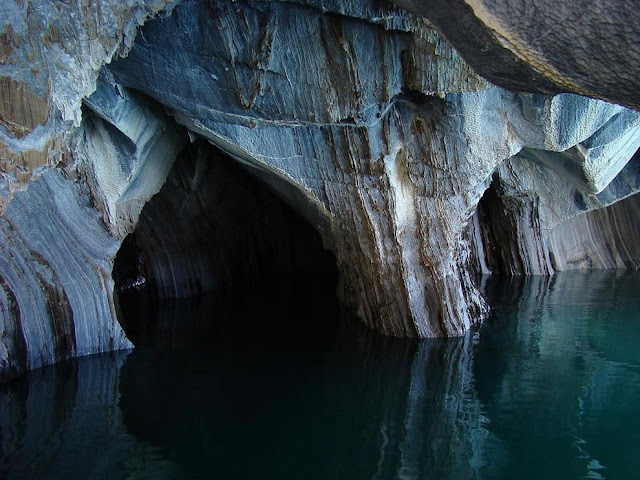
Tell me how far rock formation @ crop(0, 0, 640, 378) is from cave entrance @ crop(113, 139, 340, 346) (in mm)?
1508

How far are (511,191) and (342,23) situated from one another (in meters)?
8.07

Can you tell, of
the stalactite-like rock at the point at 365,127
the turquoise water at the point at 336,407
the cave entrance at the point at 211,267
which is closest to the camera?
the turquoise water at the point at 336,407

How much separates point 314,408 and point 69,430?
88.1 inches

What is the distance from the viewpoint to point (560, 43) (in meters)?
2.93

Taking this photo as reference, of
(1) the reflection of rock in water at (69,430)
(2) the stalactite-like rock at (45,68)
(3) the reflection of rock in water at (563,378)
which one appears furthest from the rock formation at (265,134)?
(3) the reflection of rock in water at (563,378)

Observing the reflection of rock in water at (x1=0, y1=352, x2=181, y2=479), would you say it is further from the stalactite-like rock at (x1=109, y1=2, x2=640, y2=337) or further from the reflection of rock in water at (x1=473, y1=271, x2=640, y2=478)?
the stalactite-like rock at (x1=109, y1=2, x2=640, y2=337)

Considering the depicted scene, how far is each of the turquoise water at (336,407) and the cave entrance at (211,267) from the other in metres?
0.53

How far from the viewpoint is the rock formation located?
5031mm

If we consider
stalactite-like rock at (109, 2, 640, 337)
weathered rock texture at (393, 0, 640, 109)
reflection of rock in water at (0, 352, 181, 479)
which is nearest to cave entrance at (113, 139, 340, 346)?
stalactite-like rock at (109, 2, 640, 337)

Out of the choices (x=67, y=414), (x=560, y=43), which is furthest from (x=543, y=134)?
(x=67, y=414)

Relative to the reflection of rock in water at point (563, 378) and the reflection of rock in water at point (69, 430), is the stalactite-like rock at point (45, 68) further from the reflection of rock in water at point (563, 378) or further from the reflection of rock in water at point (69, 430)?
the reflection of rock in water at point (563, 378)

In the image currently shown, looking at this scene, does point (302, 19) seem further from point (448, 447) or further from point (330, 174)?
point (448, 447)

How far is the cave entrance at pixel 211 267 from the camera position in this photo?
34.1 feet

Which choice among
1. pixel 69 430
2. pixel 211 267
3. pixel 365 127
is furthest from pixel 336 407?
pixel 211 267
